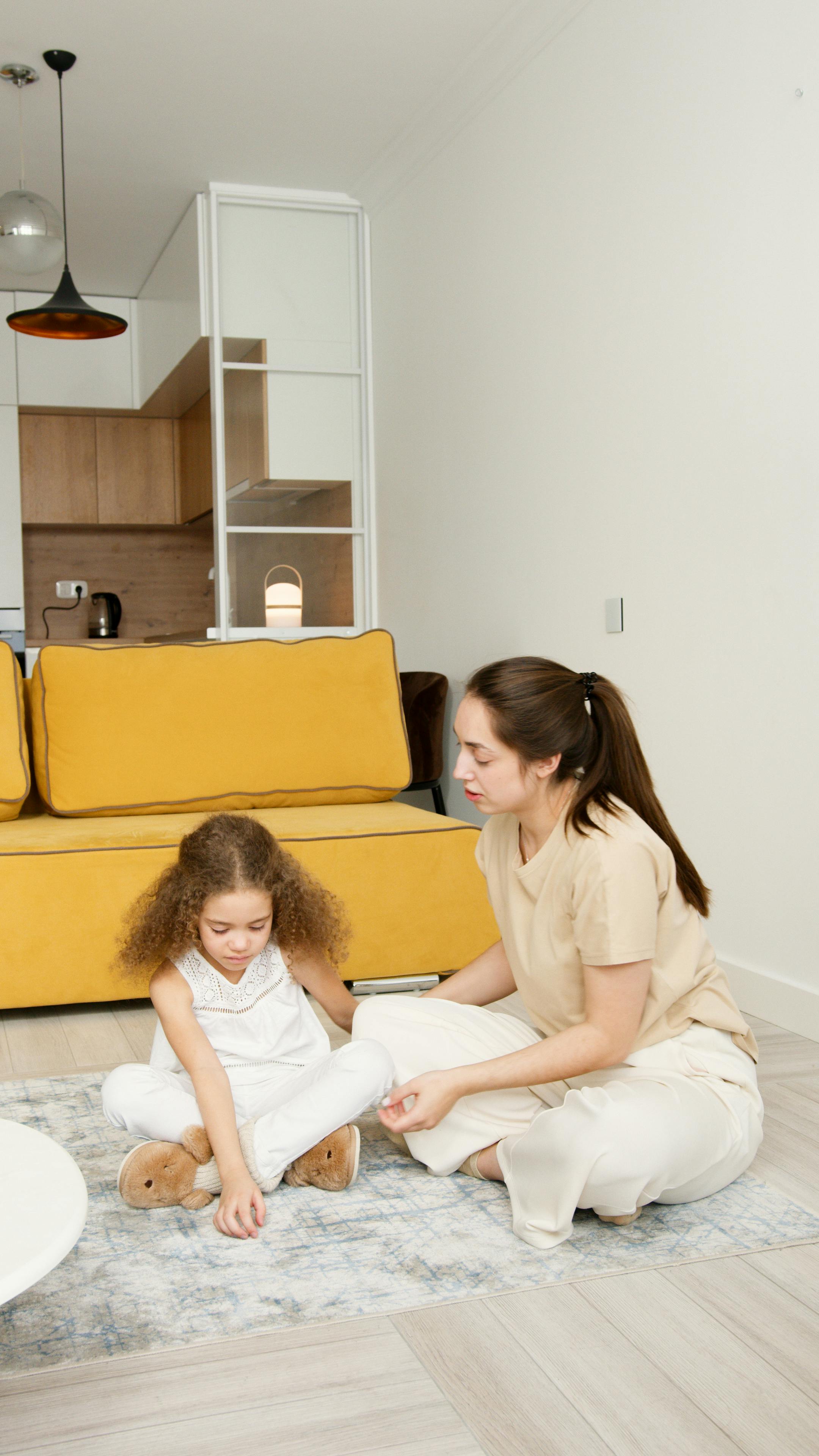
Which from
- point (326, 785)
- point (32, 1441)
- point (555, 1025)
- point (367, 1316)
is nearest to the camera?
point (32, 1441)

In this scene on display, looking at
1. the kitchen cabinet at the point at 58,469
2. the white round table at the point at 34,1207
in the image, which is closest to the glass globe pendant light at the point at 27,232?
the kitchen cabinet at the point at 58,469

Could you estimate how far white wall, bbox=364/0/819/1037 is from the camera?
2545 mm

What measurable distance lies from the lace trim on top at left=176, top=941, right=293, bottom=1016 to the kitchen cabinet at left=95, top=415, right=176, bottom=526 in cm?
519

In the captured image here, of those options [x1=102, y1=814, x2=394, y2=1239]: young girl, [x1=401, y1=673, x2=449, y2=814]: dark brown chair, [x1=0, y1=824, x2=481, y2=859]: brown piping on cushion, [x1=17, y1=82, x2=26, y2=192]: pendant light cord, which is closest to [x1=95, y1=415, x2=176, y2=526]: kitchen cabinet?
[x1=17, y1=82, x2=26, y2=192]: pendant light cord

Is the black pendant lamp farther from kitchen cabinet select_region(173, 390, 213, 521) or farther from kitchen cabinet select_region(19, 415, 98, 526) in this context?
kitchen cabinet select_region(19, 415, 98, 526)

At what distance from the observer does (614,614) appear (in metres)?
3.27

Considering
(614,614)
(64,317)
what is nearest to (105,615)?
(64,317)

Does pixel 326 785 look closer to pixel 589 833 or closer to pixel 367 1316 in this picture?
pixel 589 833

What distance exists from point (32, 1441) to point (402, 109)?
443 cm

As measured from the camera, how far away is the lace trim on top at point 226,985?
1.78m

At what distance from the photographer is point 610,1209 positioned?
5.07 feet

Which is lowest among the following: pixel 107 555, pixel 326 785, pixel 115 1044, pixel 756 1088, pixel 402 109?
pixel 115 1044

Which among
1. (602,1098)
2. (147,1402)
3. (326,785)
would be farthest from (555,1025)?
(326,785)

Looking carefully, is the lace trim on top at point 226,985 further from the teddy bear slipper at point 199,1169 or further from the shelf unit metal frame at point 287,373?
the shelf unit metal frame at point 287,373
